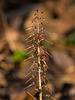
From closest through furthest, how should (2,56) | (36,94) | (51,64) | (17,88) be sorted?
(36,94), (17,88), (51,64), (2,56)

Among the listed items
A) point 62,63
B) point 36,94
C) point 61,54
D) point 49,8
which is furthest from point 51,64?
point 49,8

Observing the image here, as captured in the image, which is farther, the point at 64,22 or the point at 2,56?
the point at 64,22

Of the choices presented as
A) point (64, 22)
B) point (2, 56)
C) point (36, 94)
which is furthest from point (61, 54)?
point (64, 22)

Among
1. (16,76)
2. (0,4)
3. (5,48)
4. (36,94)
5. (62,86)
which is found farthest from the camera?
(0,4)

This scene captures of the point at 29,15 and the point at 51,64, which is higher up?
the point at 29,15

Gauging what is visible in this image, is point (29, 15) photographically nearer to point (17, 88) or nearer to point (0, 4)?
point (0, 4)

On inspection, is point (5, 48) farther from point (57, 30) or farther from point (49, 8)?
point (49, 8)

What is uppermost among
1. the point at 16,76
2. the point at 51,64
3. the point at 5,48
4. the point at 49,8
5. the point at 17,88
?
the point at 49,8
